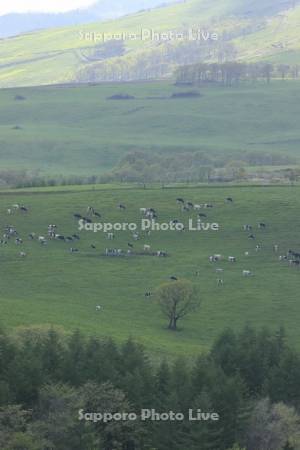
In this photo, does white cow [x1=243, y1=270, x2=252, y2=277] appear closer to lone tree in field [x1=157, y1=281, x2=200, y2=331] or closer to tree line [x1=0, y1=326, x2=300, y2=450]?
lone tree in field [x1=157, y1=281, x2=200, y2=331]

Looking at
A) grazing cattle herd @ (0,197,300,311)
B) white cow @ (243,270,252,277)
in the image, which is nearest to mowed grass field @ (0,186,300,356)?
grazing cattle herd @ (0,197,300,311)

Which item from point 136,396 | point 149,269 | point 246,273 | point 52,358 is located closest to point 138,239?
point 149,269

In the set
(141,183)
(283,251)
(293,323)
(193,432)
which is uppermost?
(141,183)

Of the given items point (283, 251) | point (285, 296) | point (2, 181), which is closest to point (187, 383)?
point (285, 296)

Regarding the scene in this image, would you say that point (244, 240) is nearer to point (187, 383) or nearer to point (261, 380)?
point (261, 380)

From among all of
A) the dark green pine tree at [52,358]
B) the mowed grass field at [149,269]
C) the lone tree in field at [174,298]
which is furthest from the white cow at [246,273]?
the dark green pine tree at [52,358]

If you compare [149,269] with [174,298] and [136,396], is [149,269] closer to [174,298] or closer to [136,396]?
[174,298]

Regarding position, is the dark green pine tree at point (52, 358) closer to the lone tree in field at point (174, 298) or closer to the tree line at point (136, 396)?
the tree line at point (136, 396)
